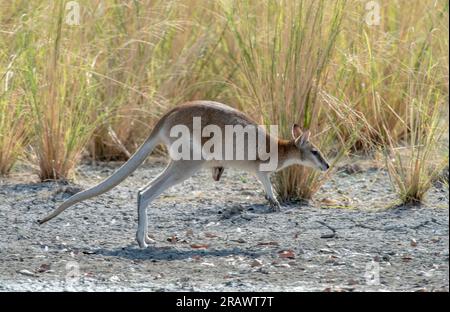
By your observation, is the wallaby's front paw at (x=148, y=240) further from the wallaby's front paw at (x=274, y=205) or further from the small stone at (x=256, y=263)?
the wallaby's front paw at (x=274, y=205)

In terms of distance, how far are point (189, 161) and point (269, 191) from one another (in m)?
0.80

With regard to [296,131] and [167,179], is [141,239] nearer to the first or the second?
[167,179]

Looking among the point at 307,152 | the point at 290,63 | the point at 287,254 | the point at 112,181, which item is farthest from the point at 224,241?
the point at 290,63

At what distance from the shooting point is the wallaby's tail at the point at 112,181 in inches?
279

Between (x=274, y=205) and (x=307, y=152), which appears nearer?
(x=274, y=205)

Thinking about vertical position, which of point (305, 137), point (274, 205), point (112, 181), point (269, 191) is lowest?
point (274, 205)

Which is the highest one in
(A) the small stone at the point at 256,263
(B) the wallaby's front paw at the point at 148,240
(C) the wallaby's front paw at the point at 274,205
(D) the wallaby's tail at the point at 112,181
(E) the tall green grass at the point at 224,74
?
(E) the tall green grass at the point at 224,74

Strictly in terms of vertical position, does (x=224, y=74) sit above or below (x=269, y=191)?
above

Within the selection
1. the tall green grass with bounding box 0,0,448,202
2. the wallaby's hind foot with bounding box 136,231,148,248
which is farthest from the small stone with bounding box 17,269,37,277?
the tall green grass with bounding box 0,0,448,202

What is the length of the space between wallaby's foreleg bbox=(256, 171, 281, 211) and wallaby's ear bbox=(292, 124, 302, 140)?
1.31 ft

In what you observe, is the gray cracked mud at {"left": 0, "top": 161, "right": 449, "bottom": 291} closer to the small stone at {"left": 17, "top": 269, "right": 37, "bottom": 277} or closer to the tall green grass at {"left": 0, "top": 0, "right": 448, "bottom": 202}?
the small stone at {"left": 17, "top": 269, "right": 37, "bottom": 277}

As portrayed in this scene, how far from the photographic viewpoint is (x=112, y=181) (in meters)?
7.26

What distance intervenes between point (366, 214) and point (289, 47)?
54.3 inches

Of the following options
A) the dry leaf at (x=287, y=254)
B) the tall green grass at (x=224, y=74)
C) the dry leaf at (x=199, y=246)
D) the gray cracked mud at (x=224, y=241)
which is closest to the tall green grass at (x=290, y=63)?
the tall green grass at (x=224, y=74)
